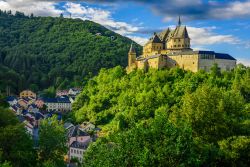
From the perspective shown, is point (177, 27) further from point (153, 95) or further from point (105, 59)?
point (105, 59)

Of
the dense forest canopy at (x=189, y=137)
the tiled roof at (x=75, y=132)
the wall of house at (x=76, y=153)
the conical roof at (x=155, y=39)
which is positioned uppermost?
the conical roof at (x=155, y=39)

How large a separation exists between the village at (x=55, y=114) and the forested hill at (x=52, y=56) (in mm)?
9177

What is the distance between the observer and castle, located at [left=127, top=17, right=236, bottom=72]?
71.2 metres

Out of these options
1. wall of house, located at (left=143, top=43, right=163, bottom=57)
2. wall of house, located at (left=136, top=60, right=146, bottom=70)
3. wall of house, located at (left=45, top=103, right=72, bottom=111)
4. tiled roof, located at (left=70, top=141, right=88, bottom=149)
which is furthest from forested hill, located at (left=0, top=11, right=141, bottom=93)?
tiled roof, located at (left=70, top=141, right=88, bottom=149)

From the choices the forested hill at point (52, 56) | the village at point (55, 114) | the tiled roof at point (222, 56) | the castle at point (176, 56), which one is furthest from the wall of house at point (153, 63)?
the forested hill at point (52, 56)

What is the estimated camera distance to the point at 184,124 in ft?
71.3

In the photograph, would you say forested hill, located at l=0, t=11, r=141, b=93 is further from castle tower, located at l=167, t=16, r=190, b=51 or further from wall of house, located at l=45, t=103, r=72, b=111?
castle tower, located at l=167, t=16, r=190, b=51

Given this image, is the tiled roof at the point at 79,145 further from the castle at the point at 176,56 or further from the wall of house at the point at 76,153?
the castle at the point at 176,56

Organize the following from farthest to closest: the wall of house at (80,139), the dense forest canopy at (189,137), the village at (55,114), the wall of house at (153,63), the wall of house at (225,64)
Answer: the wall of house at (153,63) → the wall of house at (225,64) → the wall of house at (80,139) → the village at (55,114) → the dense forest canopy at (189,137)

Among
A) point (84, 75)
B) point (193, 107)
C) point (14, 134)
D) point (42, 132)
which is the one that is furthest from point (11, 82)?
point (193, 107)

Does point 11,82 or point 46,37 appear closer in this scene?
point 11,82

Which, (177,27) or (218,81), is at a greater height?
(177,27)

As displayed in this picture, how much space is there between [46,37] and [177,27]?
115181 mm

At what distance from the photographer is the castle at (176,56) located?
71.2m
